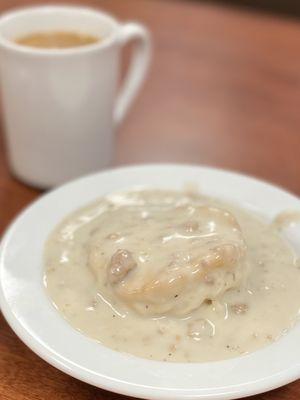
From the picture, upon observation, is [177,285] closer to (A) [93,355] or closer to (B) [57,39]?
(A) [93,355]

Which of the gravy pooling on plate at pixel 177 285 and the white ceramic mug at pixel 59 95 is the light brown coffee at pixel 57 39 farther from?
the gravy pooling on plate at pixel 177 285

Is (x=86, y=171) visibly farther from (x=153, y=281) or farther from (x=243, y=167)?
(x=153, y=281)

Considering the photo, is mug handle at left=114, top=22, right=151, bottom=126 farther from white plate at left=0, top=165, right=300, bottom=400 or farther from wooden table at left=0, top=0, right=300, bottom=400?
white plate at left=0, top=165, right=300, bottom=400

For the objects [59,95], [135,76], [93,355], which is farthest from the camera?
[135,76]

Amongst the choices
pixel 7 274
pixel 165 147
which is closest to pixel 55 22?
pixel 165 147

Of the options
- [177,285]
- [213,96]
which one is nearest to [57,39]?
[213,96]

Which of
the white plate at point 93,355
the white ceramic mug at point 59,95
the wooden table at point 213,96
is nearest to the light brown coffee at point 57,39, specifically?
the white ceramic mug at point 59,95
